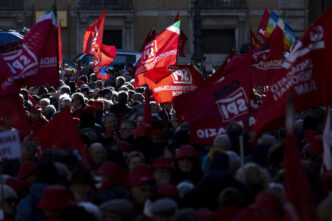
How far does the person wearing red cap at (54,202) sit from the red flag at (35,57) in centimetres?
423

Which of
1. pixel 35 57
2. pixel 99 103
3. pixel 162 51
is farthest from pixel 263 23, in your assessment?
pixel 35 57

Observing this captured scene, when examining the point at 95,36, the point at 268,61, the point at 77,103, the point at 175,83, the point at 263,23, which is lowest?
the point at 77,103

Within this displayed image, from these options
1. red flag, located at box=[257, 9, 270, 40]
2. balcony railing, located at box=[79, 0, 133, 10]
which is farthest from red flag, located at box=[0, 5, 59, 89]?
balcony railing, located at box=[79, 0, 133, 10]

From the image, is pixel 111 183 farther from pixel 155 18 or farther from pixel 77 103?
pixel 155 18

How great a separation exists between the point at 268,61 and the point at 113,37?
71.5 feet

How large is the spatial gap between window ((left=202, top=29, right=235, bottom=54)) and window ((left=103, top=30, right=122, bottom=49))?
311 cm

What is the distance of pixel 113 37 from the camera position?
116 ft

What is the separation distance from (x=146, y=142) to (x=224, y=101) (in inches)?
36.5

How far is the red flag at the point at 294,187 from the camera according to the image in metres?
4.95

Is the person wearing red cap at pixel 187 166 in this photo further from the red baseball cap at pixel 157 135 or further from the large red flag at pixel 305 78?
the red baseball cap at pixel 157 135

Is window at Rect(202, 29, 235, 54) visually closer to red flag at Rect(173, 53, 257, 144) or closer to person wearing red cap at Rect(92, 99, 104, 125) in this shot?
person wearing red cap at Rect(92, 99, 104, 125)

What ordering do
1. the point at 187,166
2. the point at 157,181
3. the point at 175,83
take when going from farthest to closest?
1. the point at 175,83
2. the point at 187,166
3. the point at 157,181

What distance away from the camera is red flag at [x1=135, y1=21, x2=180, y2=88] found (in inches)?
604

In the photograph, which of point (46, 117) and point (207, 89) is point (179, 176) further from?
point (46, 117)
